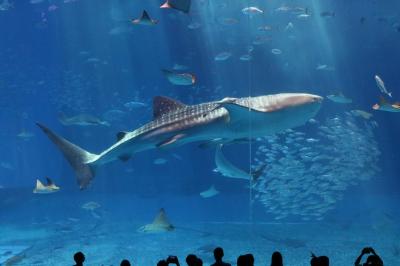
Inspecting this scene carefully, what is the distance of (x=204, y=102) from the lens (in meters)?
11.9

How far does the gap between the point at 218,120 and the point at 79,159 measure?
75.4 inches

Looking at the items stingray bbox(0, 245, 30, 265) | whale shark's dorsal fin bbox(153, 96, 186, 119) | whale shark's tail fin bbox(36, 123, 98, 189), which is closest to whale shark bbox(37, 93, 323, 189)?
whale shark's dorsal fin bbox(153, 96, 186, 119)

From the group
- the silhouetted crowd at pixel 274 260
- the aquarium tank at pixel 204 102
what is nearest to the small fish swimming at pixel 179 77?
the aquarium tank at pixel 204 102

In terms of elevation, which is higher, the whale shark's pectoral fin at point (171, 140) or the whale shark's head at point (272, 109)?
the whale shark's head at point (272, 109)

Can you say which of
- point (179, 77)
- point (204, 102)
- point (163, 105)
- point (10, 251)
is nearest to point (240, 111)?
point (163, 105)

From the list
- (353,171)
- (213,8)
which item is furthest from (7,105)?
(353,171)

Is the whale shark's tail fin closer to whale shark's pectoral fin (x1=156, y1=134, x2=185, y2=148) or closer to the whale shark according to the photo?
the whale shark

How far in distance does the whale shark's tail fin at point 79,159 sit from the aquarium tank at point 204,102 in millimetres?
5277

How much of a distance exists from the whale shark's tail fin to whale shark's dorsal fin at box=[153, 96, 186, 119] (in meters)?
1.01

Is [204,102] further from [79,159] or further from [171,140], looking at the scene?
[171,140]

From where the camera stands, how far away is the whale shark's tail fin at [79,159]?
487cm

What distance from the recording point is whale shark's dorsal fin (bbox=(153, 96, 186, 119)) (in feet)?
14.8

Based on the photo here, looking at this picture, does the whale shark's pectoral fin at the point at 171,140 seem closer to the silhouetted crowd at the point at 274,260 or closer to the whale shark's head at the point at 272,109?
the whale shark's head at the point at 272,109

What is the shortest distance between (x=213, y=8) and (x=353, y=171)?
32.5ft
